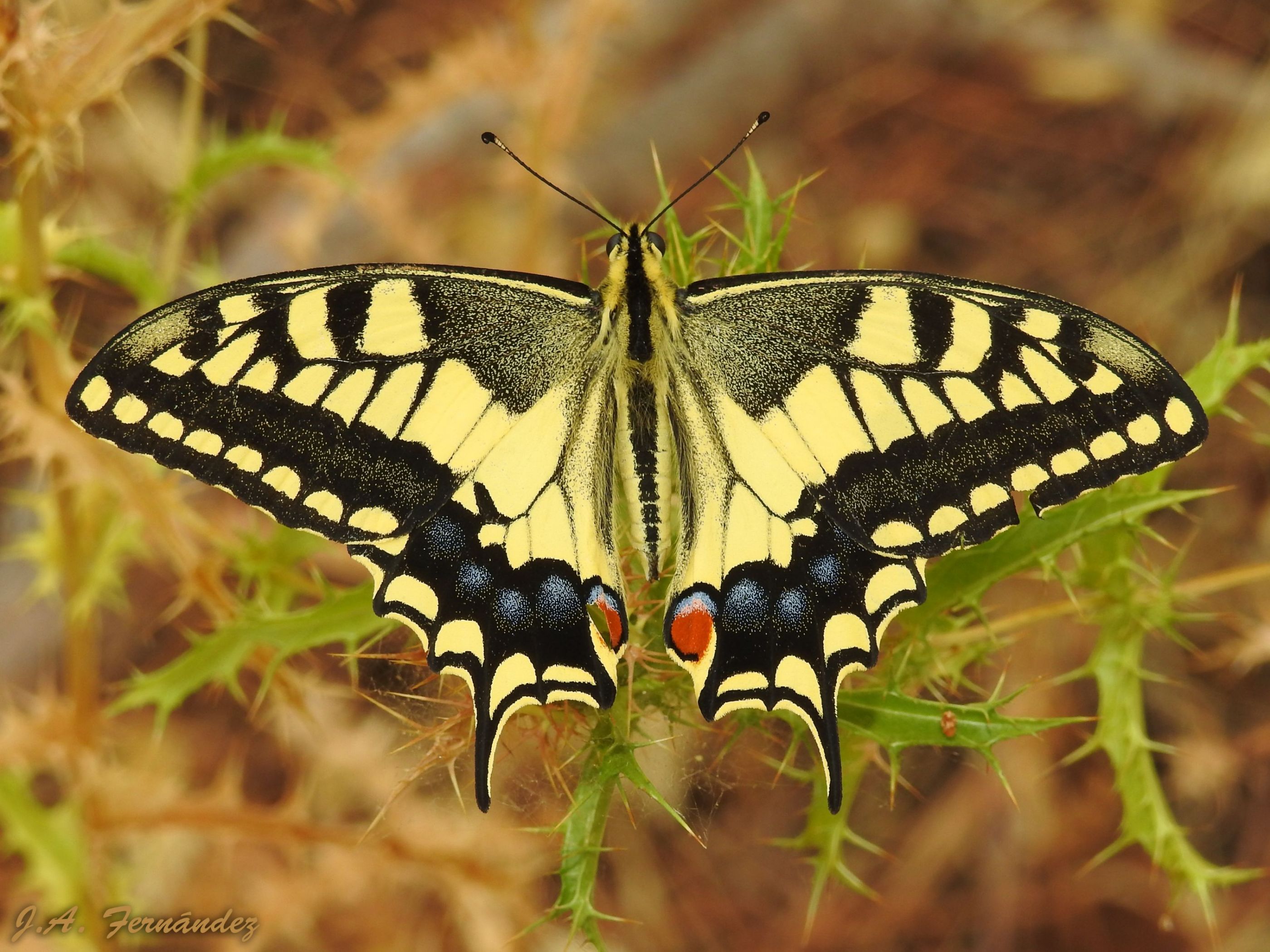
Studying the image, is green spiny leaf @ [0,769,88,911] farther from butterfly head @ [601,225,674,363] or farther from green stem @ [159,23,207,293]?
butterfly head @ [601,225,674,363]

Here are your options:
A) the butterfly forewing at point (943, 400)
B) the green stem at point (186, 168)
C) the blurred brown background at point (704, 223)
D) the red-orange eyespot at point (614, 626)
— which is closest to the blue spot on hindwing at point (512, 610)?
the red-orange eyespot at point (614, 626)

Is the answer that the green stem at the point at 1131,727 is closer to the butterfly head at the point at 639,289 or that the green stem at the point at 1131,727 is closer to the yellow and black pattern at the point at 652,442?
the yellow and black pattern at the point at 652,442

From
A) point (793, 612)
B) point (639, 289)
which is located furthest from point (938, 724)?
point (639, 289)

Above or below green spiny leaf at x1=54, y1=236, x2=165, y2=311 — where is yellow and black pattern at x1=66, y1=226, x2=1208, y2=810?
below

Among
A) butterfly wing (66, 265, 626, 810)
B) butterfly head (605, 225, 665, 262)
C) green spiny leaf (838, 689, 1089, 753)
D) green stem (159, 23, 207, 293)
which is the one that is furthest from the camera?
green stem (159, 23, 207, 293)

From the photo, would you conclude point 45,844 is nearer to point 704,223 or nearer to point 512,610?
point 512,610

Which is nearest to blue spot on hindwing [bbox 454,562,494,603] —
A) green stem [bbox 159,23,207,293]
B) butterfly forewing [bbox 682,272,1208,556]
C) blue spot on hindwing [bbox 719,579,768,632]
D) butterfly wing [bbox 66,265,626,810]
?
butterfly wing [bbox 66,265,626,810]

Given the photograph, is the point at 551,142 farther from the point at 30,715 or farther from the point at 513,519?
the point at 30,715

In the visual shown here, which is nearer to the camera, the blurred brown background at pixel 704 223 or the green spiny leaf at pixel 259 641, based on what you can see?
the green spiny leaf at pixel 259 641
